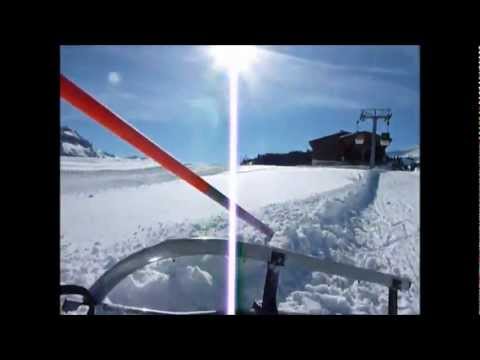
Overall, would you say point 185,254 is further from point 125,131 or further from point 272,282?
point 125,131

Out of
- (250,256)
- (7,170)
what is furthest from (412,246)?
(7,170)

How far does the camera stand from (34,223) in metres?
1.31

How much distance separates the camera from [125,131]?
1.38m

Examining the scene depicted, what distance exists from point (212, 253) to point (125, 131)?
67cm

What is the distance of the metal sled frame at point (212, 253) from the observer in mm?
1338

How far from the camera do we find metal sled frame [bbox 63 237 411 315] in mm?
1338

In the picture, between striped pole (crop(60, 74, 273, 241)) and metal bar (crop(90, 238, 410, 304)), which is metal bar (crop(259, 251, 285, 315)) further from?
striped pole (crop(60, 74, 273, 241))

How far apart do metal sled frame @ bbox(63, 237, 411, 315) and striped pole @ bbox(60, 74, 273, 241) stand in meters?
0.40

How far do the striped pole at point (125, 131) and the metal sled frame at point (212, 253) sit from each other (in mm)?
404

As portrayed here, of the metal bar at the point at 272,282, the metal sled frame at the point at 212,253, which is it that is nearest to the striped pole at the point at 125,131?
the metal sled frame at the point at 212,253

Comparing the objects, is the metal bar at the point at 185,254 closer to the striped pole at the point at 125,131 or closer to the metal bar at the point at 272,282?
the metal bar at the point at 272,282

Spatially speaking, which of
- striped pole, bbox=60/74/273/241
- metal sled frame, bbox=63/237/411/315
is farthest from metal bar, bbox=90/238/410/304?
striped pole, bbox=60/74/273/241

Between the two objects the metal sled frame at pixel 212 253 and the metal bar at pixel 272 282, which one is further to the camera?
the metal bar at pixel 272 282

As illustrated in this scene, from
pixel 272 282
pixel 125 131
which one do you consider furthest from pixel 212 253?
pixel 125 131
